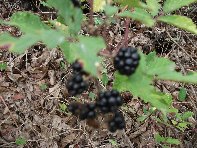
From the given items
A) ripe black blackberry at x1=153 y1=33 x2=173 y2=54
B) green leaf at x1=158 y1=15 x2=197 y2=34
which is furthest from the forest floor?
green leaf at x1=158 y1=15 x2=197 y2=34

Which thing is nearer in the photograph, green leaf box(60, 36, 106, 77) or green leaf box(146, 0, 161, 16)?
green leaf box(60, 36, 106, 77)

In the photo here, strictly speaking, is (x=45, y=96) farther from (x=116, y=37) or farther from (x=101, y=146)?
(x=116, y=37)

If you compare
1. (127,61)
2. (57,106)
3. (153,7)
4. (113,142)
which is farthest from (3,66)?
(127,61)

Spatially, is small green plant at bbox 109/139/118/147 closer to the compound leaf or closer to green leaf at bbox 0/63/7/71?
green leaf at bbox 0/63/7/71

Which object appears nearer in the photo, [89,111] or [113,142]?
[89,111]

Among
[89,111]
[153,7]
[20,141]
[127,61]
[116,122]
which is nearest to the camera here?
[127,61]

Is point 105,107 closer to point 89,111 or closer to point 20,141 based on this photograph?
point 89,111
